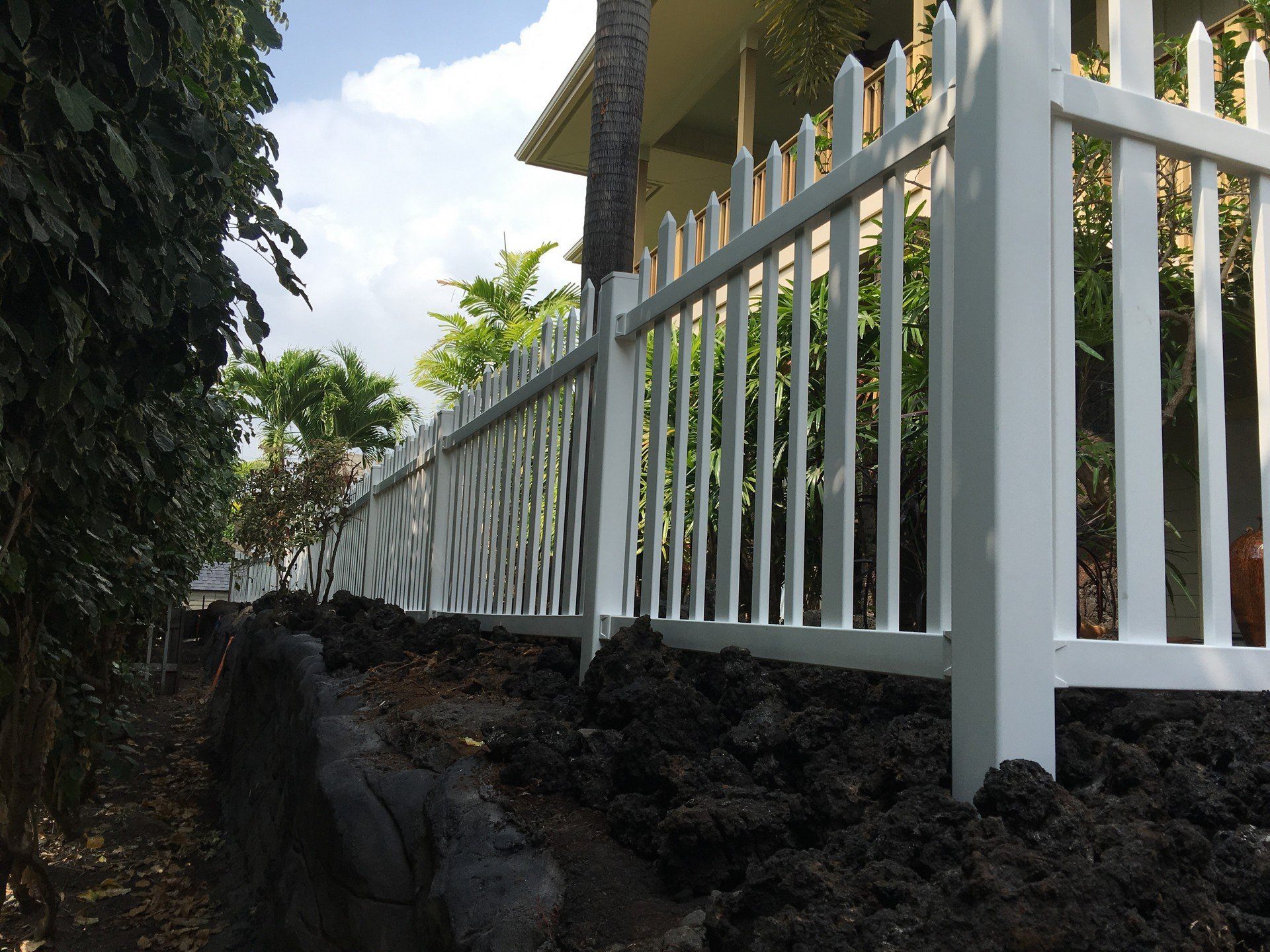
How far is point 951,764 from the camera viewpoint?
1796mm

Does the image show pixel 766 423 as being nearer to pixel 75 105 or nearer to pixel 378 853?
pixel 378 853

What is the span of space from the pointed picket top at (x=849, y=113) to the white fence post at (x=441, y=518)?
4459 mm

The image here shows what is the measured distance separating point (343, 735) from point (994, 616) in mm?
2078

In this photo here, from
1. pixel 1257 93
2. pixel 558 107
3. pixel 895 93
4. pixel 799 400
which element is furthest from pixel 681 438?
pixel 558 107

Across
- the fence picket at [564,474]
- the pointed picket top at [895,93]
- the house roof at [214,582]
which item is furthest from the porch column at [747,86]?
the house roof at [214,582]

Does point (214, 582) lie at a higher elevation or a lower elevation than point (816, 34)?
lower

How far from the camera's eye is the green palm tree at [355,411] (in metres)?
21.8

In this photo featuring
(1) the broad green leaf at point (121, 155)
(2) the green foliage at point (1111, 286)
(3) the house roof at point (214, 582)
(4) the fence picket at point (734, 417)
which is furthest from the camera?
(3) the house roof at point (214, 582)

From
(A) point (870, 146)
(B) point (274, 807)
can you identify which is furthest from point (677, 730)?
(B) point (274, 807)

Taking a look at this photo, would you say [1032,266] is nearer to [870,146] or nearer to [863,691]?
[870,146]

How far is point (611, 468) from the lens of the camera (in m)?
3.64

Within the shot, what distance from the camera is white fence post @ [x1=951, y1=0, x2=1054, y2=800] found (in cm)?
174

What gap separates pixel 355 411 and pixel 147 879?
18.5 m

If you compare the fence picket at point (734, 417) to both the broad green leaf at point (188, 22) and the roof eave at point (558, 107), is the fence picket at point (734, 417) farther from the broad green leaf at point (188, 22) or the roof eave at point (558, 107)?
the roof eave at point (558, 107)
